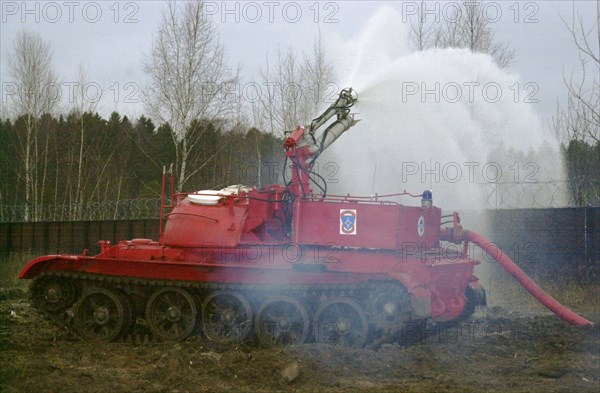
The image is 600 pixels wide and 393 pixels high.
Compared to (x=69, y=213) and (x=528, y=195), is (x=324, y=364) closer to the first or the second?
(x=528, y=195)

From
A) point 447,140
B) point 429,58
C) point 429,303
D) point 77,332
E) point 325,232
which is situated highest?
point 429,58

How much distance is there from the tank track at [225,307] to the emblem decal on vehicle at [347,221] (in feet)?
2.73

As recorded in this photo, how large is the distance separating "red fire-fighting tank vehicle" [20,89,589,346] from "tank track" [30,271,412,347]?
0.7 inches

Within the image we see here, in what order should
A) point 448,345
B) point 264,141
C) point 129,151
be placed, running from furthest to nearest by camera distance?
point 129,151, point 264,141, point 448,345

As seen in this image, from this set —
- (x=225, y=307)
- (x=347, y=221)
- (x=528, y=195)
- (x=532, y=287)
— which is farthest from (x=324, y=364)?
(x=528, y=195)

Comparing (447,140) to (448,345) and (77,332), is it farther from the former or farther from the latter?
(77,332)

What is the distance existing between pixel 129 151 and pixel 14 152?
797 centimetres

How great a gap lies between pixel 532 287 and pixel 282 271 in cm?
422

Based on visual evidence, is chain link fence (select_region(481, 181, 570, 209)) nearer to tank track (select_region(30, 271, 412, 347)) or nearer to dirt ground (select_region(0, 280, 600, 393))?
dirt ground (select_region(0, 280, 600, 393))

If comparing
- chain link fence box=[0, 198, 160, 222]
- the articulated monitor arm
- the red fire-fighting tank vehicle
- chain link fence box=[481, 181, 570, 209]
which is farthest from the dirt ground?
chain link fence box=[0, 198, 160, 222]

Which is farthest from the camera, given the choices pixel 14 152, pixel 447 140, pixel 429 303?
pixel 14 152

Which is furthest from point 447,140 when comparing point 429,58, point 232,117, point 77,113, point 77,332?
point 77,113

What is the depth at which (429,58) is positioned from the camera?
1542cm

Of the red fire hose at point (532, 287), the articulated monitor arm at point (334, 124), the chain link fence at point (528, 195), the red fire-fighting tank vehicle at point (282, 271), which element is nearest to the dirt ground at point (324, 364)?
the red fire hose at point (532, 287)
